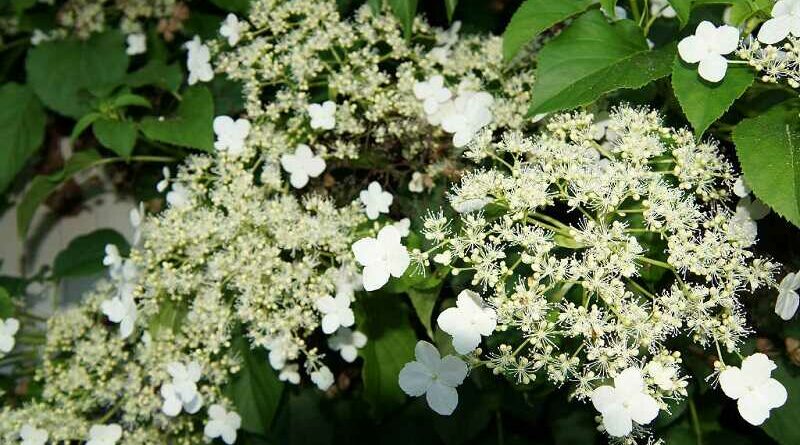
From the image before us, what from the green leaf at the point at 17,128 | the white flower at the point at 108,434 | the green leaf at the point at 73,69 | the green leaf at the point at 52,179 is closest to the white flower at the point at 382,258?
the white flower at the point at 108,434

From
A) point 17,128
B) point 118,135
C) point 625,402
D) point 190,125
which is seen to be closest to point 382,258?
point 625,402

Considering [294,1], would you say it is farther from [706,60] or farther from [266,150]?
[706,60]

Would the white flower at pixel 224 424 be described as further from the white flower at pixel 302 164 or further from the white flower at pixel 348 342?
the white flower at pixel 302 164

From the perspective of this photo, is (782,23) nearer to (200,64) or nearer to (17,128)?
(200,64)

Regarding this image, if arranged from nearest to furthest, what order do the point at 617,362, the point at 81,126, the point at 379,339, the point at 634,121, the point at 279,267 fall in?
the point at 617,362, the point at 634,121, the point at 279,267, the point at 379,339, the point at 81,126

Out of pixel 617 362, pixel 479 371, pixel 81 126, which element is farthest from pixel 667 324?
pixel 81 126

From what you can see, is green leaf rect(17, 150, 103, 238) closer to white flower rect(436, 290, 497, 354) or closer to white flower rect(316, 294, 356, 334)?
white flower rect(316, 294, 356, 334)
